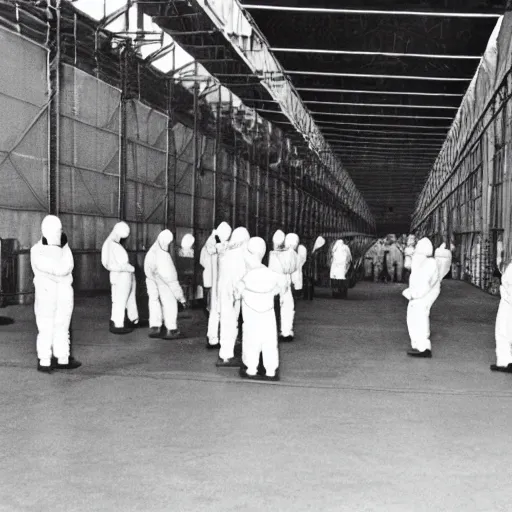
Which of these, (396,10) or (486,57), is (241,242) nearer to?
(396,10)

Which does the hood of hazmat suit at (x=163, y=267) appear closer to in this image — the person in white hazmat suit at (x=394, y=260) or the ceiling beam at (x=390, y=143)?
the person in white hazmat suit at (x=394, y=260)

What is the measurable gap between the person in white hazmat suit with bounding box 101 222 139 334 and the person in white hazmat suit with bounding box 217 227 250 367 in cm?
264

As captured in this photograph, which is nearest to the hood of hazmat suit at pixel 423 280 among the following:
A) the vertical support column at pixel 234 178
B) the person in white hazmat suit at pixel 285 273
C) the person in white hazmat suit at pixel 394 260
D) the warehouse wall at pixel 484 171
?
the person in white hazmat suit at pixel 285 273

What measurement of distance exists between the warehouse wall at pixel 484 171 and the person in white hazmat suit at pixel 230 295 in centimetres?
837

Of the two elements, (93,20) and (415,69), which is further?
(415,69)

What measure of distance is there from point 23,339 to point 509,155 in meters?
11.9

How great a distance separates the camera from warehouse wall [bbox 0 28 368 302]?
1599 centimetres

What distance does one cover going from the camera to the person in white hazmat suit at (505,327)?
8906 millimetres

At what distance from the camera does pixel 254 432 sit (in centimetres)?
613

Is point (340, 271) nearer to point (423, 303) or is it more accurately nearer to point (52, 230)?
point (423, 303)

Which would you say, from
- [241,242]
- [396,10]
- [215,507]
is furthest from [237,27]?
[215,507]


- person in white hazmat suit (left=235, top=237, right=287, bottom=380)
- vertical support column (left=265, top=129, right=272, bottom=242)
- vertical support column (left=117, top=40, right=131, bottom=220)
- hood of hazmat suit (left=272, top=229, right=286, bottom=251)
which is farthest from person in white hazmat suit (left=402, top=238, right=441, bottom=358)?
vertical support column (left=265, top=129, right=272, bottom=242)

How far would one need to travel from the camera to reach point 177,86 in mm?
21422

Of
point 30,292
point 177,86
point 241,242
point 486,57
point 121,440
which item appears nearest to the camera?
point 121,440
